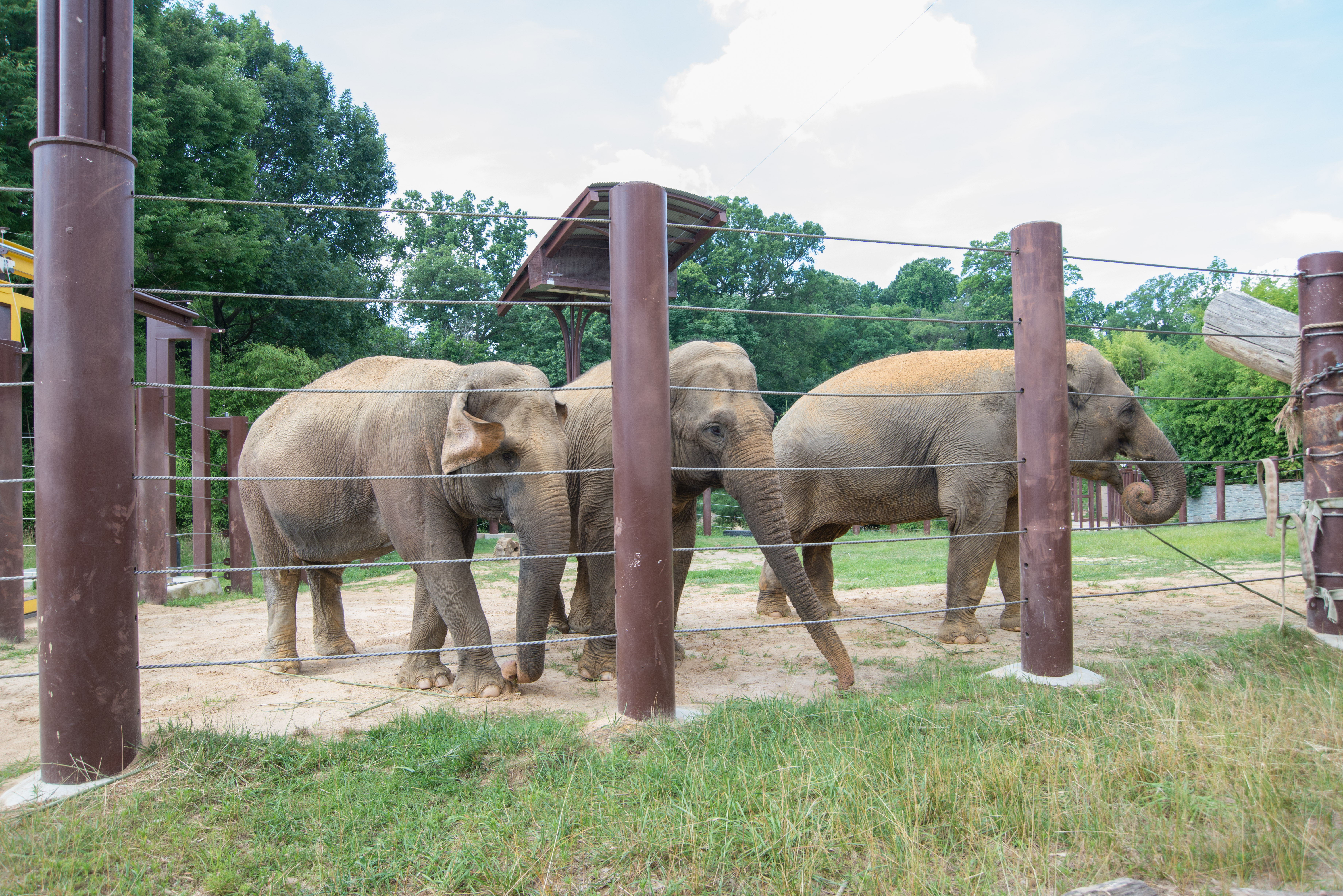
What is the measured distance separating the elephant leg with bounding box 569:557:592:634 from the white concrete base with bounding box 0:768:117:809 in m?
3.82

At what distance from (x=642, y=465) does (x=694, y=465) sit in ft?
7.24

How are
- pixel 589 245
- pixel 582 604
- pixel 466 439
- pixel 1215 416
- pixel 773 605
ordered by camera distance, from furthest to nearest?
pixel 1215 416 → pixel 589 245 → pixel 773 605 → pixel 582 604 → pixel 466 439

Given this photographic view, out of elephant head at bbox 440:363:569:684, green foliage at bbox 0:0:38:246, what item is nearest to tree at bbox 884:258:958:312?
green foliage at bbox 0:0:38:246

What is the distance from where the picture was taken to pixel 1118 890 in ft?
6.50

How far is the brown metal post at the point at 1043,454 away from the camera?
4.02m

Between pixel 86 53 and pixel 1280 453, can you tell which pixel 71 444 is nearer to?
pixel 86 53

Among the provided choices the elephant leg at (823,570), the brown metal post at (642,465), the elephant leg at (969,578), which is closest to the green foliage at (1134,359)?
the elephant leg at (823,570)

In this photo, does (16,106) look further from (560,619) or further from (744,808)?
(744,808)

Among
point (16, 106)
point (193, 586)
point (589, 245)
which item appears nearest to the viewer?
point (589, 245)

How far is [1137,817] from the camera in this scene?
229 cm

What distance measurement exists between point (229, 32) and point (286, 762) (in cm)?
3124

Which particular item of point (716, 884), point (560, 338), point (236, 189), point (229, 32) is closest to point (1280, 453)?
point (560, 338)

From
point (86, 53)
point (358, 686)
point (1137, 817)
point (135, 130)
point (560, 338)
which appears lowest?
point (358, 686)

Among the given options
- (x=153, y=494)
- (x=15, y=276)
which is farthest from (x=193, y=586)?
(x=15, y=276)
